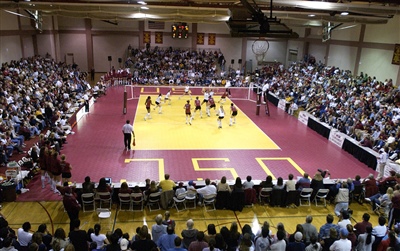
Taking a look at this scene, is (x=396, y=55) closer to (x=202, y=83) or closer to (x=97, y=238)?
(x=202, y=83)

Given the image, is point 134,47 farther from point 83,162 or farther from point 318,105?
point 83,162

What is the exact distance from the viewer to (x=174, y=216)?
11.4 meters

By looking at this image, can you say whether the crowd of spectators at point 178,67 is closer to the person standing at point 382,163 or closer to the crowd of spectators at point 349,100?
the crowd of spectators at point 349,100

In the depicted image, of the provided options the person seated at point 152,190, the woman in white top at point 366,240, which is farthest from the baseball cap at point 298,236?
the person seated at point 152,190

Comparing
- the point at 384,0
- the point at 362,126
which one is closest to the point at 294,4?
the point at 384,0

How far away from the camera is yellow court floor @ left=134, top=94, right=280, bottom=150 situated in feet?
61.3

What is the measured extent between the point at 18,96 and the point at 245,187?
16386 mm

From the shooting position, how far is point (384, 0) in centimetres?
2086

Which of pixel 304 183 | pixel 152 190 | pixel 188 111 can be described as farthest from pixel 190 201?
pixel 188 111

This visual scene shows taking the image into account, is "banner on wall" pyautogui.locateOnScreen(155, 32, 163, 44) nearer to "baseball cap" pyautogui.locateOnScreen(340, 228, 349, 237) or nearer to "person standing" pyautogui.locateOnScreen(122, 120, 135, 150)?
"person standing" pyautogui.locateOnScreen(122, 120, 135, 150)

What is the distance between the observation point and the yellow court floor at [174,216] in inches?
424

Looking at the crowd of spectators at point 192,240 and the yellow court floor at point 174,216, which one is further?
the yellow court floor at point 174,216

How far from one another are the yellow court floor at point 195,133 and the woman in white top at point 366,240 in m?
10.4

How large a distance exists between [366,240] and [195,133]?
13334 millimetres
